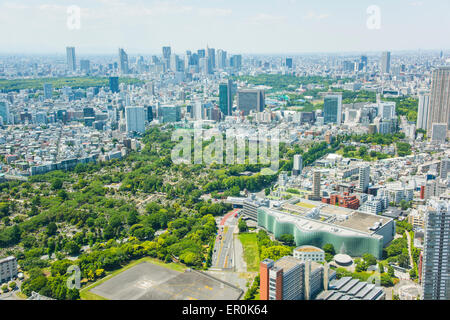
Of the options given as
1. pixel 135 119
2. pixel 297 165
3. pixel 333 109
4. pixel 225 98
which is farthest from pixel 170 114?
pixel 297 165

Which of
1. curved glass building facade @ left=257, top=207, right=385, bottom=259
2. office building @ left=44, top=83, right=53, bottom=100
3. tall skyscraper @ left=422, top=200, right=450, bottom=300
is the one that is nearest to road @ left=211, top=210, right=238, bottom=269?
curved glass building facade @ left=257, top=207, right=385, bottom=259

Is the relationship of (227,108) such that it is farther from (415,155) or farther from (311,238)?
(311,238)

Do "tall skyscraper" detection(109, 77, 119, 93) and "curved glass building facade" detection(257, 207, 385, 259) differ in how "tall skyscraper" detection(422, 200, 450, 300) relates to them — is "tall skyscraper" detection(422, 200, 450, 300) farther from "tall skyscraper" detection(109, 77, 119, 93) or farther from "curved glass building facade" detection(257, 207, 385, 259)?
"tall skyscraper" detection(109, 77, 119, 93)

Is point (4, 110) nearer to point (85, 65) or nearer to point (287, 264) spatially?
point (85, 65)

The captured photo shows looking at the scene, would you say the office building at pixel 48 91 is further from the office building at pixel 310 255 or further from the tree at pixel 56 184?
the office building at pixel 310 255

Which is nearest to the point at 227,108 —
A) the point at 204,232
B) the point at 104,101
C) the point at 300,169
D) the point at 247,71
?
the point at 247,71

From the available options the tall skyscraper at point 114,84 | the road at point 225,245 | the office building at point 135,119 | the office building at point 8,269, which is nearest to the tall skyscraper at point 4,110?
the office building at point 135,119
